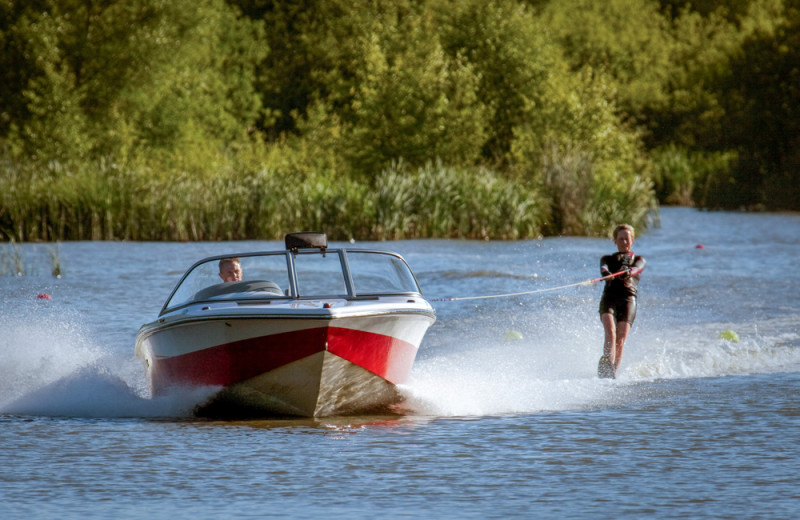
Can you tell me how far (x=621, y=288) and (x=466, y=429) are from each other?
338 centimetres

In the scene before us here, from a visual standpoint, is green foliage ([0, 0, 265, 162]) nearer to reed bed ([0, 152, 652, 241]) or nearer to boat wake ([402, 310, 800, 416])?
reed bed ([0, 152, 652, 241])

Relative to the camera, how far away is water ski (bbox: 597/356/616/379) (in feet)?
44.8

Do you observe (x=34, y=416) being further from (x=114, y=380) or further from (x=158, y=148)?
(x=158, y=148)

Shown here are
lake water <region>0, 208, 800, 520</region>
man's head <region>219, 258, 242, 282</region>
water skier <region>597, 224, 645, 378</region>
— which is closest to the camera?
lake water <region>0, 208, 800, 520</region>

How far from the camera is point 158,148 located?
58.2 m

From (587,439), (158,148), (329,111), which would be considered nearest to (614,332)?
(587,439)

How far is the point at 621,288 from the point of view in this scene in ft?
44.1

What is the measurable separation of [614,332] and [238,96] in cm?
5770

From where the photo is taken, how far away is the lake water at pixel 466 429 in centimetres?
811

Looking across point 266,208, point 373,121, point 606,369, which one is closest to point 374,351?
point 606,369

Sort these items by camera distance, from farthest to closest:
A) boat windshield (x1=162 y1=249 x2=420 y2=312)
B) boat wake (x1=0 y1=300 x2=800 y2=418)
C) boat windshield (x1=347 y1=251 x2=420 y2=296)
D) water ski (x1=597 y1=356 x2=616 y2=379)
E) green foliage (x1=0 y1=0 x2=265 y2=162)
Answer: green foliage (x1=0 y1=0 x2=265 y2=162) → water ski (x1=597 y1=356 x2=616 y2=379) → boat wake (x1=0 y1=300 x2=800 y2=418) → boat windshield (x1=347 y1=251 x2=420 y2=296) → boat windshield (x1=162 y1=249 x2=420 y2=312)

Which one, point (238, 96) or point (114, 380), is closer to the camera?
point (114, 380)

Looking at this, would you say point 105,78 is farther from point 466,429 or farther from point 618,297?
point 466,429

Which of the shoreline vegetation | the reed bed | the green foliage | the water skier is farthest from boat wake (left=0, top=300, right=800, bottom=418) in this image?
the green foliage
